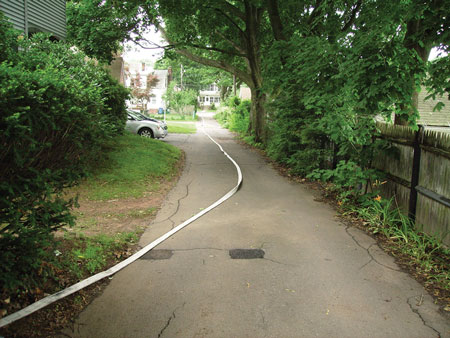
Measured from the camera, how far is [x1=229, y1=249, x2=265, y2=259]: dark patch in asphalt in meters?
5.57

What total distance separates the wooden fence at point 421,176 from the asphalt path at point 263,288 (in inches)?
39.1

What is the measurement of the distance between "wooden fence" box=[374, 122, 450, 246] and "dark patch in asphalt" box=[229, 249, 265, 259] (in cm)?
273

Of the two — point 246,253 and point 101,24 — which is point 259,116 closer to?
point 101,24

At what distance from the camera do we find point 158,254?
221 inches

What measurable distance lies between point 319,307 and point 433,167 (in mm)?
3481

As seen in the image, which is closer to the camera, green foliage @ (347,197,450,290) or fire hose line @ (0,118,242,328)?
fire hose line @ (0,118,242,328)

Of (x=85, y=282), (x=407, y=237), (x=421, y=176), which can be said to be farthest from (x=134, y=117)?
(x=85, y=282)

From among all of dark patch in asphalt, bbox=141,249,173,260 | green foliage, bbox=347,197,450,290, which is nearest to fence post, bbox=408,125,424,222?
green foliage, bbox=347,197,450,290

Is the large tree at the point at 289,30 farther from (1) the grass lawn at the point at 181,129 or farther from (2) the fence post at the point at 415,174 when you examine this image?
(1) the grass lawn at the point at 181,129

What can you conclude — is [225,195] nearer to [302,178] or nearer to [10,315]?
[302,178]

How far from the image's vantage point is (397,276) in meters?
5.02

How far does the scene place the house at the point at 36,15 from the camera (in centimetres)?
1049

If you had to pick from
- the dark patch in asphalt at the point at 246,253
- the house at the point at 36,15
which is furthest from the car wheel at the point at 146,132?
the dark patch in asphalt at the point at 246,253

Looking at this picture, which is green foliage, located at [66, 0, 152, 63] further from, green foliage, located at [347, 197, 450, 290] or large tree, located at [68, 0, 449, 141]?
green foliage, located at [347, 197, 450, 290]
